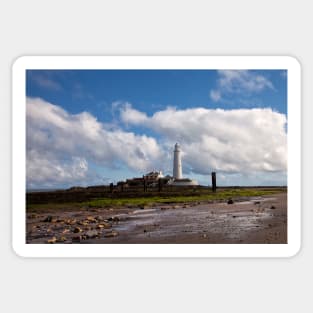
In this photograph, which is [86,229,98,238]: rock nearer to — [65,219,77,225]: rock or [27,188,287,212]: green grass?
[65,219,77,225]: rock

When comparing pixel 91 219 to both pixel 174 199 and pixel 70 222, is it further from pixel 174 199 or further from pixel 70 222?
pixel 174 199

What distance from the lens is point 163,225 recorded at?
19.3ft

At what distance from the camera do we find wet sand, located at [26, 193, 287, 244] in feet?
17.0

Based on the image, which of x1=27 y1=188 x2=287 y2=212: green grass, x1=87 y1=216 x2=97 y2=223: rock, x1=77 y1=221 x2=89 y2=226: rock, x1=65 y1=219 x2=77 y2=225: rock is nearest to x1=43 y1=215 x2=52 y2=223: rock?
x1=27 y1=188 x2=287 y2=212: green grass

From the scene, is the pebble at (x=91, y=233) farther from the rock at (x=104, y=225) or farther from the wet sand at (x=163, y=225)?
the rock at (x=104, y=225)

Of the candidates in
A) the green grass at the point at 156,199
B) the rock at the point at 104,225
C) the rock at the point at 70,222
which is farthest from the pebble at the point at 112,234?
the green grass at the point at 156,199

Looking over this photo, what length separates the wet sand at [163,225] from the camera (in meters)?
5.19

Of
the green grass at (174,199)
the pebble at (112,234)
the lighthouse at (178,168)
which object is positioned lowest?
the pebble at (112,234)

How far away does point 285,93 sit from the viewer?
520 cm

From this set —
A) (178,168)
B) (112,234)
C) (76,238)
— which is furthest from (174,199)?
(76,238)

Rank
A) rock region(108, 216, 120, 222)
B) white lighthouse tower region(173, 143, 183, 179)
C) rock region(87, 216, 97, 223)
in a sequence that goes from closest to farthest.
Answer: white lighthouse tower region(173, 143, 183, 179)
rock region(87, 216, 97, 223)
rock region(108, 216, 120, 222)
